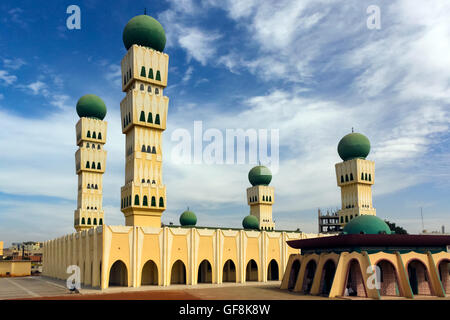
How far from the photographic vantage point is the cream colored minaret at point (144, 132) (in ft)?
144

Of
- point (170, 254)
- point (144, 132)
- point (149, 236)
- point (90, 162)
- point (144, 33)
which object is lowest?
point (170, 254)

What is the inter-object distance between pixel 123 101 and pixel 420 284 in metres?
35.9

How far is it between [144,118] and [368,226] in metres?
25.8

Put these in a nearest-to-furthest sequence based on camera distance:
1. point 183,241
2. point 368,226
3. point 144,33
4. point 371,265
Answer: point 371,265, point 368,226, point 183,241, point 144,33

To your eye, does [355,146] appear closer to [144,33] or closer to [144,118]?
[144,118]

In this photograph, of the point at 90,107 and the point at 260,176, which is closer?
the point at 90,107

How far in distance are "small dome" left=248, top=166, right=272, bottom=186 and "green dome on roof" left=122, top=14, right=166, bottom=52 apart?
30476 millimetres

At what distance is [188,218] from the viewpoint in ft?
186

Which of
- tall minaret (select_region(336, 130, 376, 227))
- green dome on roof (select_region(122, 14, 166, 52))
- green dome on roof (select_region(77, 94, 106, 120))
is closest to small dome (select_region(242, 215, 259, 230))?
tall minaret (select_region(336, 130, 376, 227))

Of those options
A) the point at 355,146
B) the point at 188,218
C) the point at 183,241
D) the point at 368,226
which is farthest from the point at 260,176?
the point at 368,226

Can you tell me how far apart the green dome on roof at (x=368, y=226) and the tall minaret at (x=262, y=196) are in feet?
113

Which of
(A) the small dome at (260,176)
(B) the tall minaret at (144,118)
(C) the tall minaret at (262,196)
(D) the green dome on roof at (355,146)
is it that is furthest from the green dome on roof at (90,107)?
(D) the green dome on roof at (355,146)

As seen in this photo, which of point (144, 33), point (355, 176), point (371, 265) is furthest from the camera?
point (355, 176)
